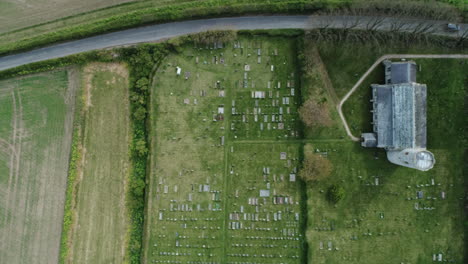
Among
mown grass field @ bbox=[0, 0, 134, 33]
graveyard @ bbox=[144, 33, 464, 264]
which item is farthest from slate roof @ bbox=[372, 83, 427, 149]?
mown grass field @ bbox=[0, 0, 134, 33]

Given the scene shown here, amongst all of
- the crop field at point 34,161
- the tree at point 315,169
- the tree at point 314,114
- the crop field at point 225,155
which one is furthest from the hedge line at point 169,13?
the tree at point 315,169

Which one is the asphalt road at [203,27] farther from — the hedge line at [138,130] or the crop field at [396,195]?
the crop field at [396,195]

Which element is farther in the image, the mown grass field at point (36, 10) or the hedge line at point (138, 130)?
the mown grass field at point (36, 10)

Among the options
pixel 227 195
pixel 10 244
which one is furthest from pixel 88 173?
pixel 227 195

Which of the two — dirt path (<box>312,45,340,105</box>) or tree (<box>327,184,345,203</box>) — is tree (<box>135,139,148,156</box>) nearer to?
tree (<box>327,184,345,203</box>)

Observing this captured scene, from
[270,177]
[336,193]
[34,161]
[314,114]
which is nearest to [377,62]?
[314,114]
